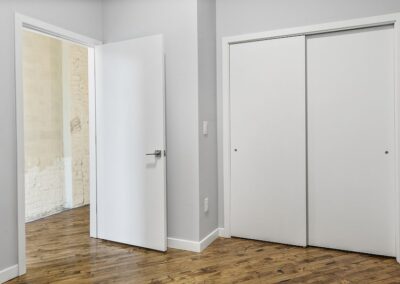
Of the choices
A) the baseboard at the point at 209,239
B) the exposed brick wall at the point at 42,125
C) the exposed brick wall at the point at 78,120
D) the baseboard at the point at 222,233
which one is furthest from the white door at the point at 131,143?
the exposed brick wall at the point at 78,120

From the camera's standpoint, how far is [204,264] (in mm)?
2588

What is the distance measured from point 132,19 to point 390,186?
2.79 meters

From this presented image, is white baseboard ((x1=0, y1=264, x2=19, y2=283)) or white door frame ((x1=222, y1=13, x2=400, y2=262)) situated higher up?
white door frame ((x1=222, y1=13, x2=400, y2=262))

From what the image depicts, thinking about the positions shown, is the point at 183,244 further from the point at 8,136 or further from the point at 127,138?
the point at 8,136

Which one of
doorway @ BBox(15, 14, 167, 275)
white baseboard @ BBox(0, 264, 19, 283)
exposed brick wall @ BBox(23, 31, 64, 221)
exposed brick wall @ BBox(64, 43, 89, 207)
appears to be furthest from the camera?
exposed brick wall @ BBox(64, 43, 89, 207)

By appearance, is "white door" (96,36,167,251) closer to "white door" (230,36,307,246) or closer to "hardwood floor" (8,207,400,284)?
"hardwood floor" (8,207,400,284)

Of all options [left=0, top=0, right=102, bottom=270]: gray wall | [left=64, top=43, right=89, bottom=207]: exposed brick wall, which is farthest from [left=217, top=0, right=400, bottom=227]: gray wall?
[left=64, top=43, right=89, bottom=207]: exposed brick wall

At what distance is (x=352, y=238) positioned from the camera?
2785 mm

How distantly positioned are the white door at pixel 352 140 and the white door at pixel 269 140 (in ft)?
0.38

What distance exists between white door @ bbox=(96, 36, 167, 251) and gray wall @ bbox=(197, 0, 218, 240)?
367mm

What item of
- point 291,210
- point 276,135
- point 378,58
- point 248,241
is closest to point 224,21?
point 276,135

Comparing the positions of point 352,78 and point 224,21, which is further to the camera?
point 224,21

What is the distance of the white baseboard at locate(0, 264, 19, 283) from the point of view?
2.26m

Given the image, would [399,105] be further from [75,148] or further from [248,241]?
[75,148]
